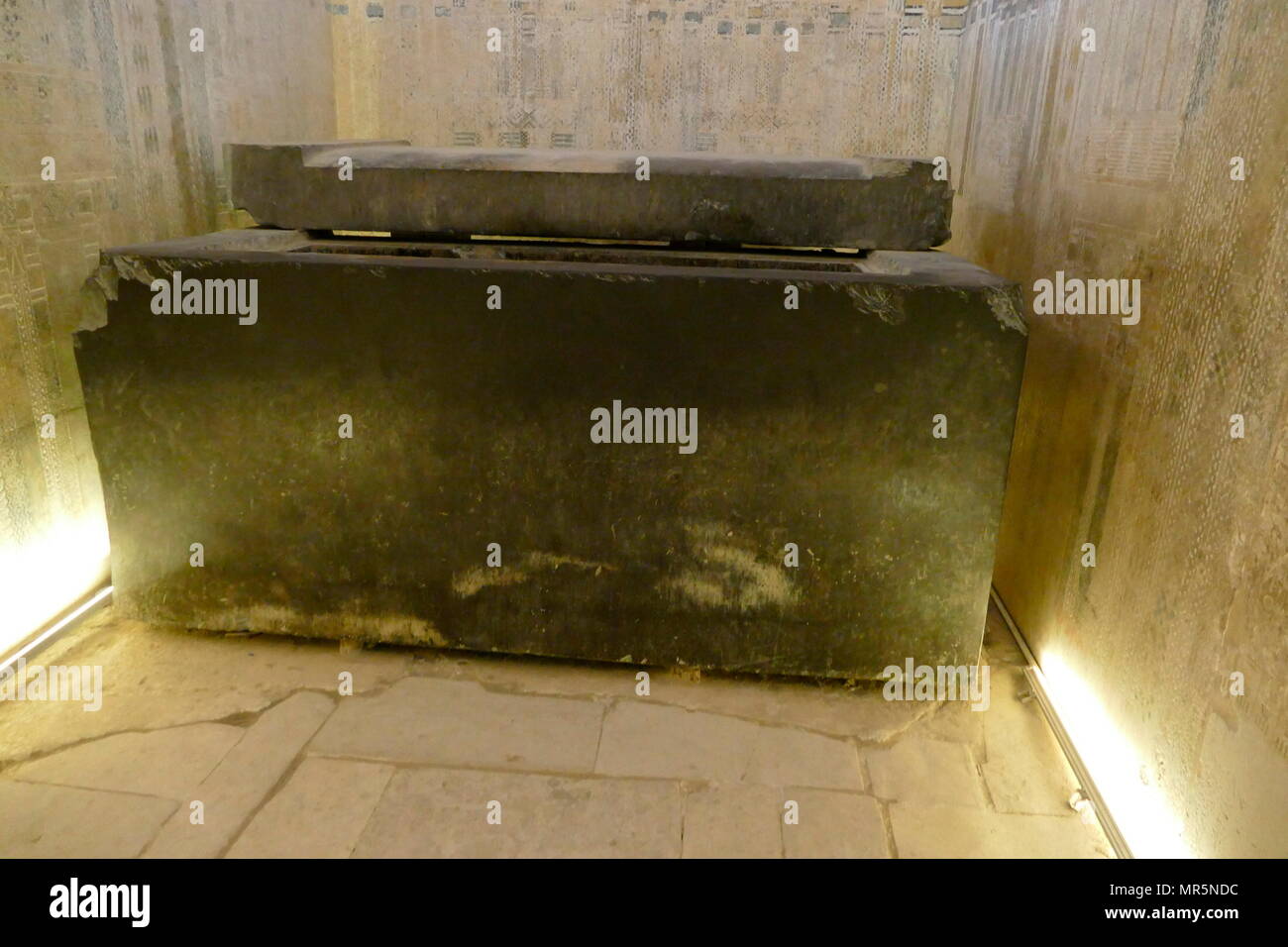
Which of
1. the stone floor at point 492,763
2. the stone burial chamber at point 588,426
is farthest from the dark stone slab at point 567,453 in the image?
the stone floor at point 492,763

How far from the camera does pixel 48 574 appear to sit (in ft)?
9.30

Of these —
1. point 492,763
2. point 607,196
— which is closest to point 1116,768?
point 492,763

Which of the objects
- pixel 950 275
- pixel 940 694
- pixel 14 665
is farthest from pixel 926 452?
pixel 14 665

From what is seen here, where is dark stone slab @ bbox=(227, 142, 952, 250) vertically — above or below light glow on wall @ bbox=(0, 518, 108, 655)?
above

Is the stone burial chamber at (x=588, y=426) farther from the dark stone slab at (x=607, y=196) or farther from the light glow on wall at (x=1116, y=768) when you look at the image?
the light glow on wall at (x=1116, y=768)

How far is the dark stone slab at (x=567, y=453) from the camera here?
2.33 metres

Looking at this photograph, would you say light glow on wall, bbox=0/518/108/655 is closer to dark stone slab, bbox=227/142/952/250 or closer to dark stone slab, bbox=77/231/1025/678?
dark stone slab, bbox=77/231/1025/678

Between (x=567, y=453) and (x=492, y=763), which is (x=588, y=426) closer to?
(x=567, y=453)

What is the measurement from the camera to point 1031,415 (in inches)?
122

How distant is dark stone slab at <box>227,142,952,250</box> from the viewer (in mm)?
2748

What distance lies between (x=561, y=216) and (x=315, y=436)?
3.35 feet

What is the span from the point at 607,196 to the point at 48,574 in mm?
2126

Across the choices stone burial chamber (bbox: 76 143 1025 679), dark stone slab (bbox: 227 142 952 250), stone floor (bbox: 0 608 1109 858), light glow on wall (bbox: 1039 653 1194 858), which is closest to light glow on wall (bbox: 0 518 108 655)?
stone floor (bbox: 0 608 1109 858)

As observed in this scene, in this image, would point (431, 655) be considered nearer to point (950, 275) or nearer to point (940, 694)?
point (940, 694)
